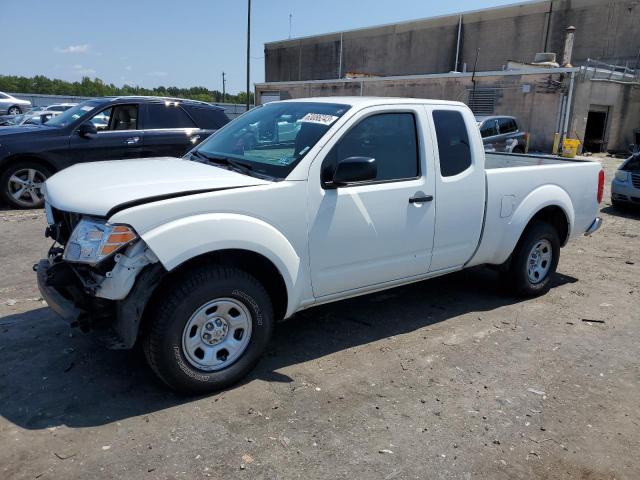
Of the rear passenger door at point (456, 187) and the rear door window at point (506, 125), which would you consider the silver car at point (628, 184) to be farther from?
the rear passenger door at point (456, 187)

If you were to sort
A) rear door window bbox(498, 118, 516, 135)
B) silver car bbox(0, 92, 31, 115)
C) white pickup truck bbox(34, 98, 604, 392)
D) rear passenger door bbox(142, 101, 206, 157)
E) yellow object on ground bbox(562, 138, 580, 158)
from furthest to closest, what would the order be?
silver car bbox(0, 92, 31, 115), yellow object on ground bbox(562, 138, 580, 158), rear door window bbox(498, 118, 516, 135), rear passenger door bbox(142, 101, 206, 157), white pickup truck bbox(34, 98, 604, 392)

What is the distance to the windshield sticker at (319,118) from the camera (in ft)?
12.6

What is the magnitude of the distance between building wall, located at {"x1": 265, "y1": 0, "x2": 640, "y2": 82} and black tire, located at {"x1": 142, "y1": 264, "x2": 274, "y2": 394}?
34632mm

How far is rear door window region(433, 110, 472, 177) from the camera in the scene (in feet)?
14.3

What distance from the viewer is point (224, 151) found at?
4223 mm

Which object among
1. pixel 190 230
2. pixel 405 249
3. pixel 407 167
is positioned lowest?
pixel 405 249

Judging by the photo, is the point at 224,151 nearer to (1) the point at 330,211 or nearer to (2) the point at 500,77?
(1) the point at 330,211

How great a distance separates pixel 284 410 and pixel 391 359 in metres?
1.07

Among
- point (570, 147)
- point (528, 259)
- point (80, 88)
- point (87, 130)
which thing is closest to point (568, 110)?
point (570, 147)

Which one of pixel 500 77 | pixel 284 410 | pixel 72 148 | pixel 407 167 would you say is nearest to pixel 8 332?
pixel 284 410

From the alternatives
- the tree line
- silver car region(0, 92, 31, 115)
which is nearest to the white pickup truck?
silver car region(0, 92, 31, 115)

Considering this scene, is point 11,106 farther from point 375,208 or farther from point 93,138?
point 375,208

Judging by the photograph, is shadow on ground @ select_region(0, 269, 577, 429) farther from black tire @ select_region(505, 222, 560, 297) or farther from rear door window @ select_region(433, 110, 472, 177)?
rear door window @ select_region(433, 110, 472, 177)

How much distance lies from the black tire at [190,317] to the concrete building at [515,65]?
75.9ft
